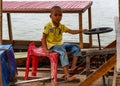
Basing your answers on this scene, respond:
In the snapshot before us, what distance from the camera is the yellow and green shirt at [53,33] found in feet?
13.6

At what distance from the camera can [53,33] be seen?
418 cm

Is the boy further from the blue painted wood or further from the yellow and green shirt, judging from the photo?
the blue painted wood

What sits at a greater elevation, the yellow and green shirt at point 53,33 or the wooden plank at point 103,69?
the yellow and green shirt at point 53,33

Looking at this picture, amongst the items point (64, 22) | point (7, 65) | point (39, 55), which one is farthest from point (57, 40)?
point (64, 22)

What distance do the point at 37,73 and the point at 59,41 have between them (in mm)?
827

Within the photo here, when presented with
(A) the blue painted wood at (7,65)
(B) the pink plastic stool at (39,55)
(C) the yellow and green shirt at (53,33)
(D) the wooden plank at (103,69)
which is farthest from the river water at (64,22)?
(D) the wooden plank at (103,69)

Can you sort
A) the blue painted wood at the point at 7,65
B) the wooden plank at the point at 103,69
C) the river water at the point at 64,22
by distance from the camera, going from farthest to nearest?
1. the river water at the point at 64,22
2. the blue painted wood at the point at 7,65
3. the wooden plank at the point at 103,69

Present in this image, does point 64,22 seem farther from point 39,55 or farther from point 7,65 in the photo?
point 7,65

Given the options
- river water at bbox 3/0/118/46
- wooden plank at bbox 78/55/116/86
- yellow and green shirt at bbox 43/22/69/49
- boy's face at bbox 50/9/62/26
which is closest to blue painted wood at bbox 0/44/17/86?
yellow and green shirt at bbox 43/22/69/49

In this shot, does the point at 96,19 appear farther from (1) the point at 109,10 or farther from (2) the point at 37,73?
(2) the point at 37,73

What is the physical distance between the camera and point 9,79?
384 cm

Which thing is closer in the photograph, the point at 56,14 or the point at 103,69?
the point at 103,69

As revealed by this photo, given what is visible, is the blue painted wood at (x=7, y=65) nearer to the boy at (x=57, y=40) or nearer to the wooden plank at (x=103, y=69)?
the boy at (x=57, y=40)

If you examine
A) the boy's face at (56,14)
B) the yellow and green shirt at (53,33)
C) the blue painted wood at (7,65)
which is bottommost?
the blue painted wood at (7,65)
